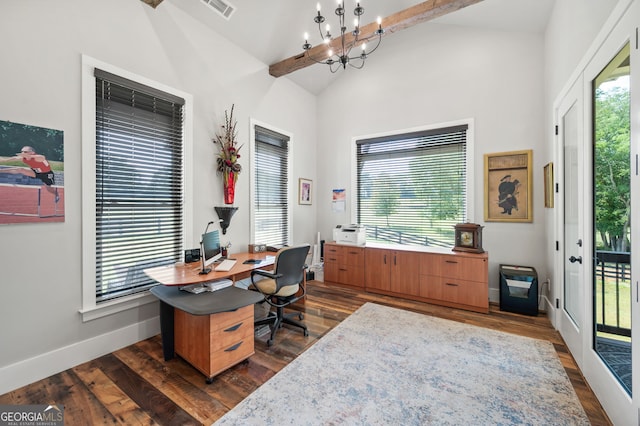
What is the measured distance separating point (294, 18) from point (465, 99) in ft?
8.88

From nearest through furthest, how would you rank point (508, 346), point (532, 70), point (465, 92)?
1. point (508, 346)
2. point (532, 70)
3. point (465, 92)

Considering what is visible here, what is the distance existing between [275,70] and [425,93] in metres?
2.39

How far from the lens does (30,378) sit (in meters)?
2.02

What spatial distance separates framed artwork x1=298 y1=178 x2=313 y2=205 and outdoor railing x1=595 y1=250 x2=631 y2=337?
150 inches

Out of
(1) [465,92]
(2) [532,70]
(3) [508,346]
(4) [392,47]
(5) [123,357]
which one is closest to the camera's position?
(5) [123,357]

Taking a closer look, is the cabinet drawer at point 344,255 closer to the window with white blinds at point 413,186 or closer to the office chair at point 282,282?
the window with white blinds at point 413,186

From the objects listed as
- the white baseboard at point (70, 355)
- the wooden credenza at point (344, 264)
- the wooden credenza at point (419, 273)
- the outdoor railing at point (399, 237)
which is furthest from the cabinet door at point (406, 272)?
the white baseboard at point (70, 355)

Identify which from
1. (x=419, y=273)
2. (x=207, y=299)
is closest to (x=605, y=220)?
(x=419, y=273)

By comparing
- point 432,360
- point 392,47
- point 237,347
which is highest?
point 392,47

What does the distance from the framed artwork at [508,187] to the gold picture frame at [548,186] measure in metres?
0.16

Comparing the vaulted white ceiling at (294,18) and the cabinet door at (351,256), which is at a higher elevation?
the vaulted white ceiling at (294,18)

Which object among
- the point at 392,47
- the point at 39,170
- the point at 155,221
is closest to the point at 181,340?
the point at 155,221

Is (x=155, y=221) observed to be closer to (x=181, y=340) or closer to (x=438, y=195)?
(x=181, y=340)

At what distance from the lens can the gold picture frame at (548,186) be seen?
3.04 metres
